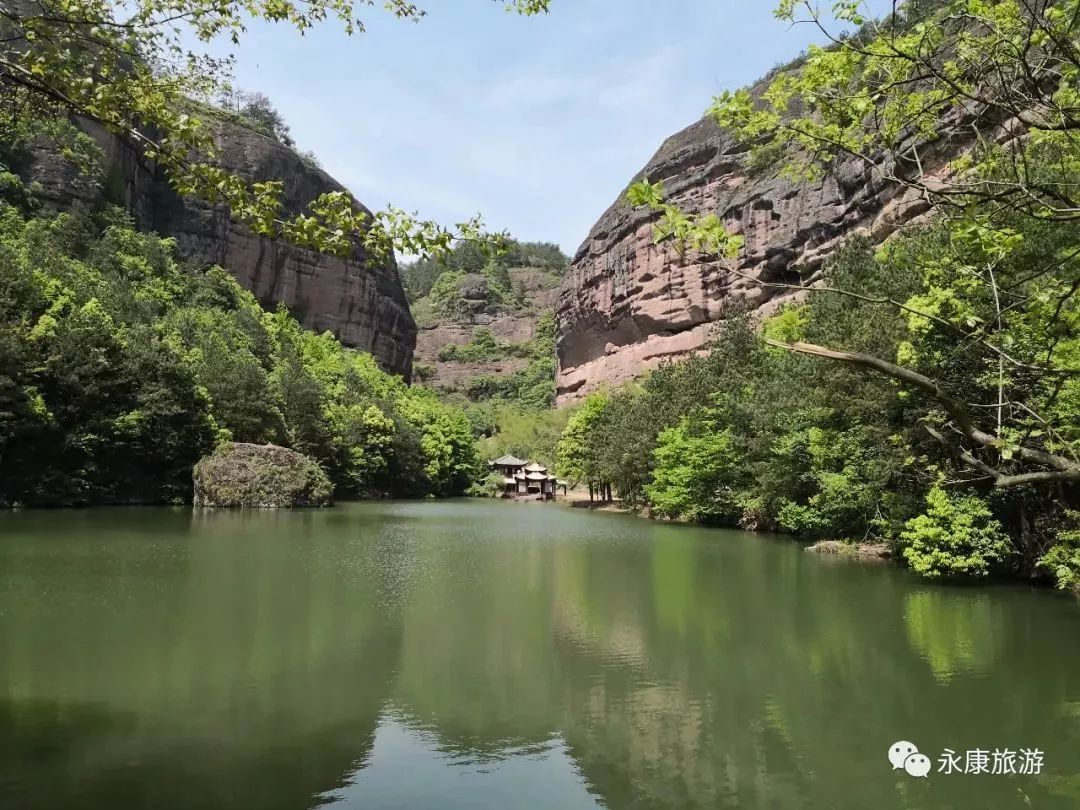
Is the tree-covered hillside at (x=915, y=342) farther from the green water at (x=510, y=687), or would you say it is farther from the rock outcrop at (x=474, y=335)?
the rock outcrop at (x=474, y=335)

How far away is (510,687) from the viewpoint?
24.5ft

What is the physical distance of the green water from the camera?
5.20 meters

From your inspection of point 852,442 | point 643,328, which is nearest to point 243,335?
point 643,328

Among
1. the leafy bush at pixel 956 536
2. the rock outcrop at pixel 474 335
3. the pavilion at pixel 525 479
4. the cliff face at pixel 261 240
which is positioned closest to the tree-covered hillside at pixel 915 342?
the leafy bush at pixel 956 536

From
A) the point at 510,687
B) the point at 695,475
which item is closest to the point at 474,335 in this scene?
the point at 695,475

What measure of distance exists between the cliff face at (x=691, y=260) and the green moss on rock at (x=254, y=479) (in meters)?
20.9

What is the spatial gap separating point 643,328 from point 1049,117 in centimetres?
5301

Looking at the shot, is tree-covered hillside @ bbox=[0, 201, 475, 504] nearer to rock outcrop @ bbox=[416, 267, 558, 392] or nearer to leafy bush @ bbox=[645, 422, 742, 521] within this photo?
leafy bush @ bbox=[645, 422, 742, 521]

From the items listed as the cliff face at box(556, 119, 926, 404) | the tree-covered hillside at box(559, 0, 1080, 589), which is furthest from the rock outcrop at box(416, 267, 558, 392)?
the tree-covered hillside at box(559, 0, 1080, 589)

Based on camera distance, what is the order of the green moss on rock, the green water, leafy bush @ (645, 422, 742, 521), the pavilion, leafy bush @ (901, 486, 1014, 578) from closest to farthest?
the green water → leafy bush @ (901, 486, 1014, 578) → leafy bush @ (645, 422, 742, 521) → the green moss on rock → the pavilion

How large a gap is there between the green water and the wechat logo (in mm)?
88

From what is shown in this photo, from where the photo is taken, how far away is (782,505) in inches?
883

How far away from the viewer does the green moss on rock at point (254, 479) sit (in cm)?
3198

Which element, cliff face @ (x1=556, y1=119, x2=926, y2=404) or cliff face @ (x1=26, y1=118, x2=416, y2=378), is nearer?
cliff face @ (x1=556, y1=119, x2=926, y2=404)
